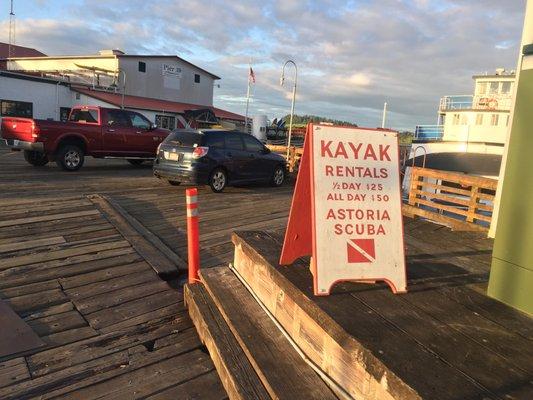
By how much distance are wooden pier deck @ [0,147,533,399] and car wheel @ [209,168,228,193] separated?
85.2 inches

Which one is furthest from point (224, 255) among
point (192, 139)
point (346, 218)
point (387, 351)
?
point (192, 139)

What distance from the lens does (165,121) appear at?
114 ft

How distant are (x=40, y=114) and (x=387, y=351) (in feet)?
102

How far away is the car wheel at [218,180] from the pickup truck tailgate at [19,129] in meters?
5.62

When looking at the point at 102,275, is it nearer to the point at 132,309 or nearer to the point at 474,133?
the point at 132,309

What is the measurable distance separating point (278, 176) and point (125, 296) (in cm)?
841

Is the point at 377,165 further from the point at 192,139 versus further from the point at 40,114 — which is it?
the point at 40,114

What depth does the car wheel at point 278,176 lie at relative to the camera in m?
12.5

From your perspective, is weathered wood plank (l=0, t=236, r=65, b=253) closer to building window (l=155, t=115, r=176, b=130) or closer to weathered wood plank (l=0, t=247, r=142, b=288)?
weathered wood plank (l=0, t=247, r=142, b=288)

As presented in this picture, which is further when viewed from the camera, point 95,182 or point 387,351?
point 95,182

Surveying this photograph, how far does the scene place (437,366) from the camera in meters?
2.23

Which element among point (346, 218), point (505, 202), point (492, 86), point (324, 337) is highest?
point (492, 86)

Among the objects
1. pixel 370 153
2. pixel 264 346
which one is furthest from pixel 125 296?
pixel 370 153

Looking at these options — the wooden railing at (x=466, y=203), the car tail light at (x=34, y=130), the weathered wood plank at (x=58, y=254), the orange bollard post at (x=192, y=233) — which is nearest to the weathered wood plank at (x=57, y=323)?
the orange bollard post at (x=192, y=233)
